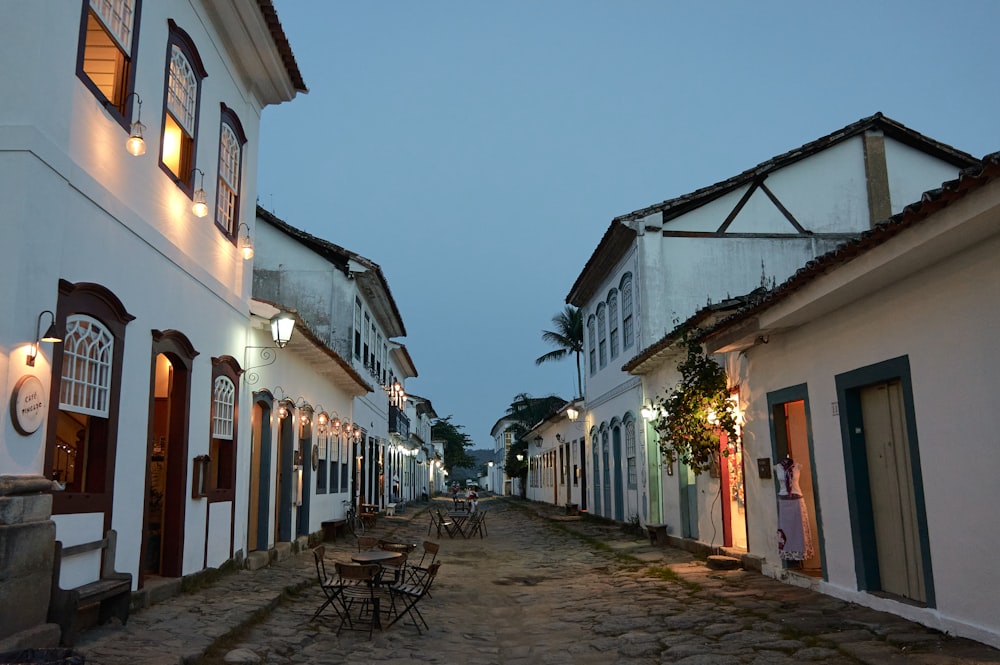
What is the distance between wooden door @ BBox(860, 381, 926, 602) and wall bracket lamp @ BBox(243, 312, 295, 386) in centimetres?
727

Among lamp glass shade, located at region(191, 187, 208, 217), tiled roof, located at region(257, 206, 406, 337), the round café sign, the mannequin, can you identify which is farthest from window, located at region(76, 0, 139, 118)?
tiled roof, located at region(257, 206, 406, 337)

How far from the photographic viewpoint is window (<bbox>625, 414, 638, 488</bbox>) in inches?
749

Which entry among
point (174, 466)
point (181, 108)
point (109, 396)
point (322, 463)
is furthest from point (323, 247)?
point (109, 396)

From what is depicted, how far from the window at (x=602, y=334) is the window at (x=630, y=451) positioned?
300 cm

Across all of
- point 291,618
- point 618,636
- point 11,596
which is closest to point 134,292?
point 11,596

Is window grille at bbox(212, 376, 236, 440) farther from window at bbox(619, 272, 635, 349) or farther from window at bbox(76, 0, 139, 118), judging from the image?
window at bbox(619, 272, 635, 349)

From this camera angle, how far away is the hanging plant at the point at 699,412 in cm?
1218

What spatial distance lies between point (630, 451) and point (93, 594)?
49.0 feet

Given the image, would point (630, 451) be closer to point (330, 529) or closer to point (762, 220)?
point (762, 220)

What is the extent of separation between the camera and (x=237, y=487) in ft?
35.8

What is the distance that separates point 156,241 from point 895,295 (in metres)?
7.21

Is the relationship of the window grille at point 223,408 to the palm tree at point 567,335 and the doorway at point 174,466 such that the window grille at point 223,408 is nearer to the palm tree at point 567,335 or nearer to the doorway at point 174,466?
the doorway at point 174,466

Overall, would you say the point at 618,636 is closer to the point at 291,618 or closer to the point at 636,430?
the point at 291,618

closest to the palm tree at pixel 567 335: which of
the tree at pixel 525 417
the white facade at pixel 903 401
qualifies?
the tree at pixel 525 417
